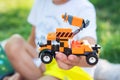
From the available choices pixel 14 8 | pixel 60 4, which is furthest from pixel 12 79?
pixel 14 8

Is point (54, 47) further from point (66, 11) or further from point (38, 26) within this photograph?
point (38, 26)

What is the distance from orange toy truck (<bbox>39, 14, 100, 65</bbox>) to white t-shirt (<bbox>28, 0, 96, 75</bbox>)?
0.37m

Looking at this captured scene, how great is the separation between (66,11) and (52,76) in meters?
0.33

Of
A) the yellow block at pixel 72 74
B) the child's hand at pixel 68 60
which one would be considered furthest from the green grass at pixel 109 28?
the child's hand at pixel 68 60

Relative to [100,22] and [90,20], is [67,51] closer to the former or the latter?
[90,20]

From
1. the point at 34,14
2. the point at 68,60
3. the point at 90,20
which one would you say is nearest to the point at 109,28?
the point at 34,14

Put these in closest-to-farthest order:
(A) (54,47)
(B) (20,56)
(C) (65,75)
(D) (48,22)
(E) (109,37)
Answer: (A) (54,47), (C) (65,75), (D) (48,22), (B) (20,56), (E) (109,37)

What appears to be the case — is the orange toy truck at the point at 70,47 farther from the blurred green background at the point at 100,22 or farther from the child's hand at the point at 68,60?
the blurred green background at the point at 100,22

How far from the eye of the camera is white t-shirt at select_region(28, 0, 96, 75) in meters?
1.91

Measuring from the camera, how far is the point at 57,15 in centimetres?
210

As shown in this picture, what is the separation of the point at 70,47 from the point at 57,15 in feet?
2.02

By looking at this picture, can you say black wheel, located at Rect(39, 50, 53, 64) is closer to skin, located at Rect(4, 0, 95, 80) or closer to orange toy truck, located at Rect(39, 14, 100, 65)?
orange toy truck, located at Rect(39, 14, 100, 65)

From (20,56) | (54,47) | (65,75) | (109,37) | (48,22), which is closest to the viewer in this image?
(54,47)

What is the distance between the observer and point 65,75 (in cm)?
195
